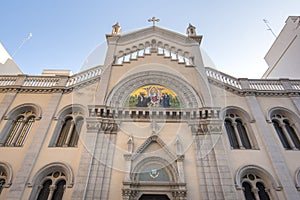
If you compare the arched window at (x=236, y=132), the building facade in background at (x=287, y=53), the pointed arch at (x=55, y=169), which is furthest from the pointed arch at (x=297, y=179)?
the pointed arch at (x=55, y=169)

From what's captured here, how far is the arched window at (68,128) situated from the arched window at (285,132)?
1341cm

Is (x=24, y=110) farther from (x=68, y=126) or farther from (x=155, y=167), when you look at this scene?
(x=155, y=167)

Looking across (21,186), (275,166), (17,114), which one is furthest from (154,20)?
(21,186)

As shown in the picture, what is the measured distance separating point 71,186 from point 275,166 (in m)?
11.1

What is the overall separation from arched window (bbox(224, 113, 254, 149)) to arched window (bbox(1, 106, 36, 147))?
43.7ft

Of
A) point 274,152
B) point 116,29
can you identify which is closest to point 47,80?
point 116,29

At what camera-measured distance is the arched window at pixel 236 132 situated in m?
12.4

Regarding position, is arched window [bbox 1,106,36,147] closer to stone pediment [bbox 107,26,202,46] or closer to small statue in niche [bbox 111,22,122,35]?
stone pediment [bbox 107,26,202,46]

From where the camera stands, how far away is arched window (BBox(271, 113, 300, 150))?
40.8ft

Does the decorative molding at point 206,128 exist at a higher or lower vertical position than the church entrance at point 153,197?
higher

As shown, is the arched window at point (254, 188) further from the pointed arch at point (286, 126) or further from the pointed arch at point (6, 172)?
the pointed arch at point (6, 172)

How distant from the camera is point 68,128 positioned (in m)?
13.2

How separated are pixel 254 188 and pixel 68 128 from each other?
11.8 m

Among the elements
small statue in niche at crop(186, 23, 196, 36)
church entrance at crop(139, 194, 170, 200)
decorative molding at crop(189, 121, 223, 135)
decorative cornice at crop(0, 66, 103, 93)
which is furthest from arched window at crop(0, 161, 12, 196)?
small statue in niche at crop(186, 23, 196, 36)
